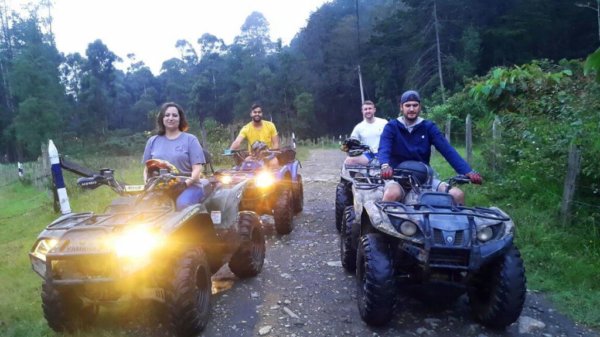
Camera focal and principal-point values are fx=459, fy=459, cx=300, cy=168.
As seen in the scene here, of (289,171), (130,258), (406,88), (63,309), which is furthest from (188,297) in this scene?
(406,88)

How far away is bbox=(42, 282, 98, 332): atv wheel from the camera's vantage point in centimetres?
349

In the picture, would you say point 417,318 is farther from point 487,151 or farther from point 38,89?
point 38,89

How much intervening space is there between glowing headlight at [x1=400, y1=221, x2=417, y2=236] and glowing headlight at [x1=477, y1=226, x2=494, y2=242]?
1.62 feet

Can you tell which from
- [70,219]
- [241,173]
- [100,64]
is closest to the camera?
[70,219]


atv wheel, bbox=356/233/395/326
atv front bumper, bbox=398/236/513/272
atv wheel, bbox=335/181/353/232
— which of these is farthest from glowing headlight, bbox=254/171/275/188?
atv front bumper, bbox=398/236/513/272

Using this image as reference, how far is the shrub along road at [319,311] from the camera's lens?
12.9 ft

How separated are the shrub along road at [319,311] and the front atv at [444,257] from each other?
233 mm

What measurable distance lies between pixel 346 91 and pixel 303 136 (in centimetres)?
696

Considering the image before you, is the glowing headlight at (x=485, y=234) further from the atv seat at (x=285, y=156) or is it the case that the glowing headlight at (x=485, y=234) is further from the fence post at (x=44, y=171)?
the fence post at (x=44, y=171)

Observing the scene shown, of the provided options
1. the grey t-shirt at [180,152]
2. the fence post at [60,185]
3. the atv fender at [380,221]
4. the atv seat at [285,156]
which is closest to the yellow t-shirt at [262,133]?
the atv seat at [285,156]

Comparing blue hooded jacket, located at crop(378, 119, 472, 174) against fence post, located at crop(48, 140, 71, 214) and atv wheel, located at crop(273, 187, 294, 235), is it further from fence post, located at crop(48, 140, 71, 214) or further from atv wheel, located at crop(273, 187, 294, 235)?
fence post, located at crop(48, 140, 71, 214)

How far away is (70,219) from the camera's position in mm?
3865

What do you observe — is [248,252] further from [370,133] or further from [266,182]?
[370,133]

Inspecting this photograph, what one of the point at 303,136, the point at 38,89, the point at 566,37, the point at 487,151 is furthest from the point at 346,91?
the point at 487,151
